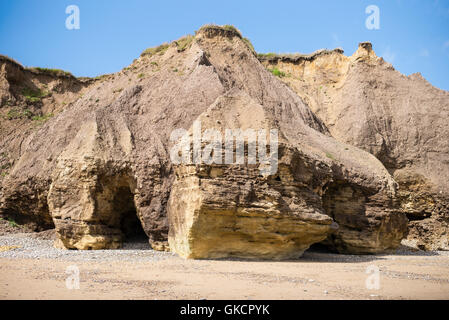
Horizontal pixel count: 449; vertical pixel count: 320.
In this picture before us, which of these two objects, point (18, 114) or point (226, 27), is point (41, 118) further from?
point (226, 27)

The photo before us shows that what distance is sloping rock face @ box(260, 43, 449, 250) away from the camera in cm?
1888

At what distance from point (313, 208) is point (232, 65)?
10.1 meters

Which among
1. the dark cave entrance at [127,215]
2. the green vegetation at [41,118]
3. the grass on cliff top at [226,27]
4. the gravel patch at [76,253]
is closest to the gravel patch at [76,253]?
the gravel patch at [76,253]

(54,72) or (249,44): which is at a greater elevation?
(249,44)

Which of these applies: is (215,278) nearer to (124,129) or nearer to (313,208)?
(313,208)

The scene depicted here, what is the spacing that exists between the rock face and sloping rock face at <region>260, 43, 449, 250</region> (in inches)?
165

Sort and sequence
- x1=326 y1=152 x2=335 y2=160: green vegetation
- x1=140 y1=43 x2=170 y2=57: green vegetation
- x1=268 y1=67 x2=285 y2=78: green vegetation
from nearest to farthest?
x1=326 y1=152 x2=335 y2=160: green vegetation, x1=140 y1=43 x2=170 y2=57: green vegetation, x1=268 y1=67 x2=285 y2=78: green vegetation

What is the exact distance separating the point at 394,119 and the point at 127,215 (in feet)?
50.3

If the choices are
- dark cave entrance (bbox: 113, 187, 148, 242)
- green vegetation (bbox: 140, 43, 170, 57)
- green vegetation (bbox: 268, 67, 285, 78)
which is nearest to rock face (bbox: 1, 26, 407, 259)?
dark cave entrance (bbox: 113, 187, 148, 242)

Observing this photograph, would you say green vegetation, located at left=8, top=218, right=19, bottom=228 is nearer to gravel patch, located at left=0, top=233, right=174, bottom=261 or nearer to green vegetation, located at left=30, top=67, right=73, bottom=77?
gravel patch, located at left=0, top=233, right=174, bottom=261

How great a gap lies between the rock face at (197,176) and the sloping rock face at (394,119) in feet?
13.7

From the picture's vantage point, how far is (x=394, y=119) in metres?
21.6

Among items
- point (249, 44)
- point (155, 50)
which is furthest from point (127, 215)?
point (249, 44)

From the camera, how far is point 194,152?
1059cm
